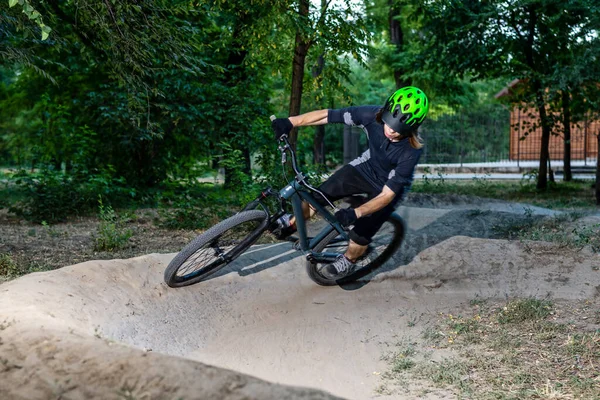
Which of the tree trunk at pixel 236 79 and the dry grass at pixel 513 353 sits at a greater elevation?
the tree trunk at pixel 236 79

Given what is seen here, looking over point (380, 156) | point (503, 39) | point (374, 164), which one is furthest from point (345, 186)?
point (503, 39)

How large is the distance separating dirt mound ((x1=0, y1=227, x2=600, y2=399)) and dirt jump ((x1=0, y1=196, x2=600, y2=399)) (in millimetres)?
12

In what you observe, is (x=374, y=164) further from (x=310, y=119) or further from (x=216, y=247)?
(x=216, y=247)

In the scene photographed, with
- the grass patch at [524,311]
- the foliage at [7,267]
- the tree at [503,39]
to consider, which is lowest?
the grass patch at [524,311]

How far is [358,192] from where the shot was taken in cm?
657

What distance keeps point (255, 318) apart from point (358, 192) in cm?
155

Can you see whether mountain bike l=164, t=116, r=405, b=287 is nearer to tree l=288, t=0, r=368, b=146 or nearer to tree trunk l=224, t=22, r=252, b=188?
tree l=288, t=0, r=368, b=146

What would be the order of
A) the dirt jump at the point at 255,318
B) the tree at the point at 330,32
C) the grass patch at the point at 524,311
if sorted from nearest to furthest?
the dirt jump at the point at 255,318
the grass patch at the point at 524,311
the tree at the point at 330,32

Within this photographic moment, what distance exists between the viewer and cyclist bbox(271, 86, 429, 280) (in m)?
6.04

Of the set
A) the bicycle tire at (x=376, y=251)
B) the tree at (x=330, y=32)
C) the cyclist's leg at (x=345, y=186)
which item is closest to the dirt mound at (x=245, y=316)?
the bicycle tire at (x=376, y=251)

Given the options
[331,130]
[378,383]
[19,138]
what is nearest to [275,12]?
[378,383]

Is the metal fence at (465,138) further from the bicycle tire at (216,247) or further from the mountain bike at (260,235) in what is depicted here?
the bicycle tire at (216,247)

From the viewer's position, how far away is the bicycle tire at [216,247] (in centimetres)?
598

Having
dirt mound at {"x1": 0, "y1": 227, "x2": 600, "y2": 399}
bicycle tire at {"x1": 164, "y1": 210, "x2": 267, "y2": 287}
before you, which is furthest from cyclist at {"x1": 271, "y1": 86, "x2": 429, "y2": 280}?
dirt mound at {"x1": 0, "y1": 227, "x2": 600, "y2": 399}
